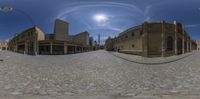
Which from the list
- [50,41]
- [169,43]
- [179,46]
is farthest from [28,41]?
[179,46]

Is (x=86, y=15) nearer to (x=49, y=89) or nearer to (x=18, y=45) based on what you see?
(x=18, y=45)

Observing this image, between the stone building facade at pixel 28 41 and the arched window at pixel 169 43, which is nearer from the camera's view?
the stone building facade at pixel 28 41

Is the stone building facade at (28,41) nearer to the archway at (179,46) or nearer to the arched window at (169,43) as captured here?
the arched window at (169,43)

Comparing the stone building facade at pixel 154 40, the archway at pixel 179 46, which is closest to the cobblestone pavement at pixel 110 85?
the stone building facade at pixel 154 40

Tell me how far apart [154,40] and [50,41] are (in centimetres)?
144

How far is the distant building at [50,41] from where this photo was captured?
314 centimetres

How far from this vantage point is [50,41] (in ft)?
10.4

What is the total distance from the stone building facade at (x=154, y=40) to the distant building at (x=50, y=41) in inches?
16.3

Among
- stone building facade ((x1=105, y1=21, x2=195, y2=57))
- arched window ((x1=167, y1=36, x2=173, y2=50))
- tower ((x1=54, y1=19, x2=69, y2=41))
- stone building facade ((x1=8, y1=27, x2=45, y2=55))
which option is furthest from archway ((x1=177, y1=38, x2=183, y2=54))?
stone building facade ((x1=8, y1=27, x2=45, y2=55))

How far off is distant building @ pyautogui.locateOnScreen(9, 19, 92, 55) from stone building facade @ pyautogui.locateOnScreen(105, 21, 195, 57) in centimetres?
41

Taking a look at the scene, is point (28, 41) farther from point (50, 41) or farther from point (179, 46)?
point (179, 46)

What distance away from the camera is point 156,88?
14.4 feet

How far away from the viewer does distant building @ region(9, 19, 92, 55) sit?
3.14 meters

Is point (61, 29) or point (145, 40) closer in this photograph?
point (61, 29)
